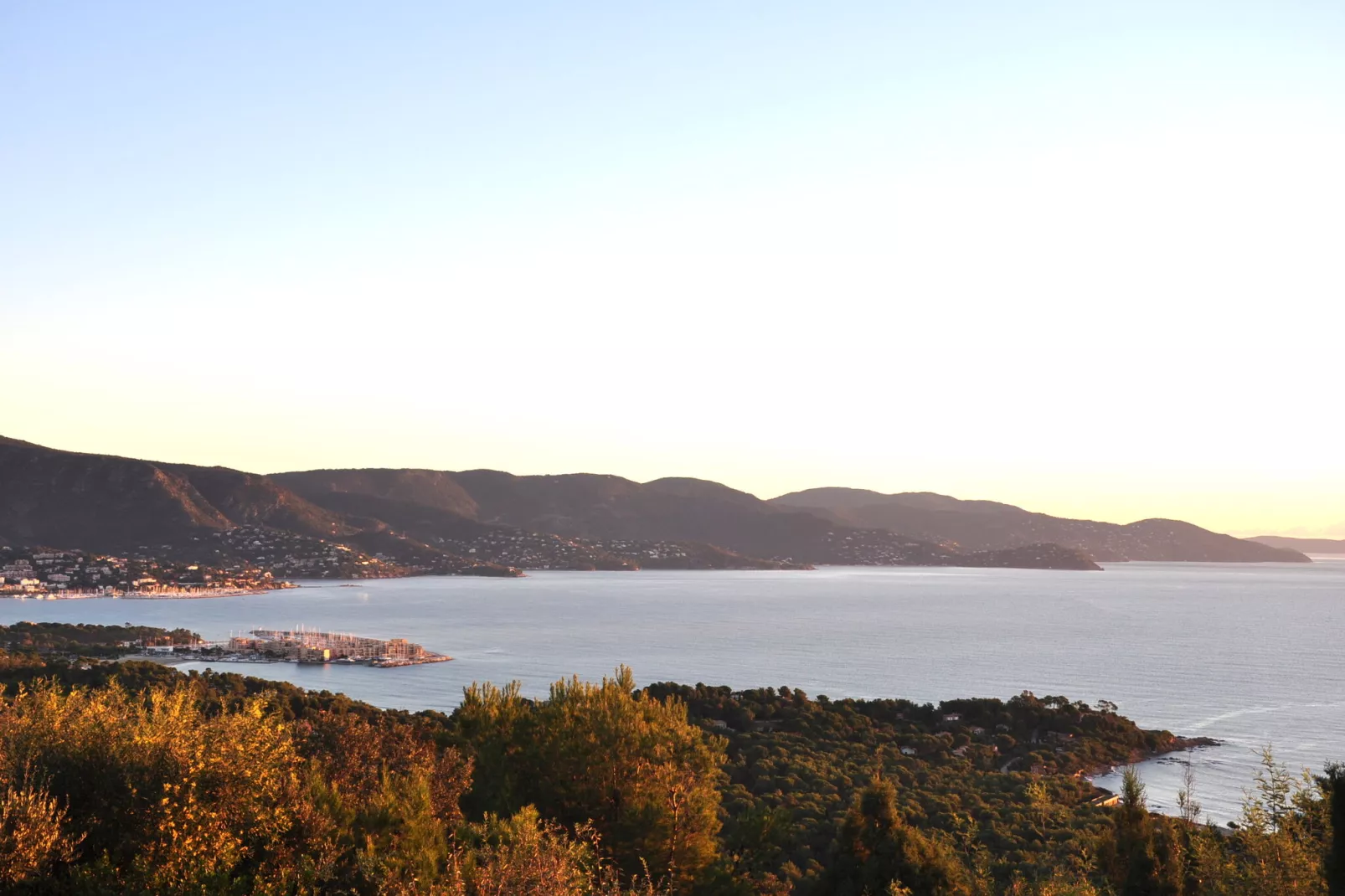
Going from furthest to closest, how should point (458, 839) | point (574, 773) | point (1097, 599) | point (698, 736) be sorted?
point (1097, 599) < point (698, 736) < point (574, 773) < point (458, 839)

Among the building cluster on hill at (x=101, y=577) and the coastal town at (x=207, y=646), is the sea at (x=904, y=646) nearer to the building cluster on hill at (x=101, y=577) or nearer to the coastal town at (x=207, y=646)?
the coastal town at (x=207, y=646)

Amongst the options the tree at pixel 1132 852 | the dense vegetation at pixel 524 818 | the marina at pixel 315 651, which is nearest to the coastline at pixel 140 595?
the marina at pixel 315 651

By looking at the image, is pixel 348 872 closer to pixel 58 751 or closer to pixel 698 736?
pixel 58 751

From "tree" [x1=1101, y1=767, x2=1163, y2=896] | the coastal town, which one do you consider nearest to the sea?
the coastal town

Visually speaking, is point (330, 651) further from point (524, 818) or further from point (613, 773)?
point (524, 818)

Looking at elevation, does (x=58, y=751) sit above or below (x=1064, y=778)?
above

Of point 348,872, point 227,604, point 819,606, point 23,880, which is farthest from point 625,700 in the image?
point 227,604
